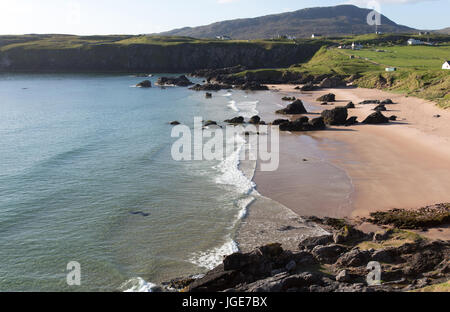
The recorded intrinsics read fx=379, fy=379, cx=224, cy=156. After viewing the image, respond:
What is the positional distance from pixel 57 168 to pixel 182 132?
17.5 m

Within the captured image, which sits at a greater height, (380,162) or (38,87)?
(38,87)

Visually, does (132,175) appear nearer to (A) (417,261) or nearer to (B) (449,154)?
(A) (417,261)

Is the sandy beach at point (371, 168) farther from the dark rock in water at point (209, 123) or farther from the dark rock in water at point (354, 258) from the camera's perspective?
the dark rock in water at point (209, 123)

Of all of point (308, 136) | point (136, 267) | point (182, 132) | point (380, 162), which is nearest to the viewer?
point (136, 267)

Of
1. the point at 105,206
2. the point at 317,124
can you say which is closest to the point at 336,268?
the point at 105,206

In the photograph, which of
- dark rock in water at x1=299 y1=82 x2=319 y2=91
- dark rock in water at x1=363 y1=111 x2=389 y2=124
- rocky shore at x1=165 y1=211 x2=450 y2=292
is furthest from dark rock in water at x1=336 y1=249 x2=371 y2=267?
dark rock in water at x1=299 y1=82 x2=319 y2=91

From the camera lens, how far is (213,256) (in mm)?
18156

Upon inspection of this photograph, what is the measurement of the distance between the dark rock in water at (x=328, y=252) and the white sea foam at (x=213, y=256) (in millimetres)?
4124

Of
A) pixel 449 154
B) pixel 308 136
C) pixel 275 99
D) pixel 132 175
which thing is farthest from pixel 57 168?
pixel 275 99

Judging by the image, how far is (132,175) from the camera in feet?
98.9

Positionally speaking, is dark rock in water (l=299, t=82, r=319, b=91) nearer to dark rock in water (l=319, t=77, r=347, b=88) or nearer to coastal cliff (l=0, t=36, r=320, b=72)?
dark rock in water (l=319, t=77, r=347, b=88)

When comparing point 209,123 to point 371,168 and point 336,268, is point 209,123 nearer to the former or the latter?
point 371,168

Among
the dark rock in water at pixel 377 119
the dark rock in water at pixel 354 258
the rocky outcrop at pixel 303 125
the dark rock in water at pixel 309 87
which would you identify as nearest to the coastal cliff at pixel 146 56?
the dark rock in water at pixel 309 87

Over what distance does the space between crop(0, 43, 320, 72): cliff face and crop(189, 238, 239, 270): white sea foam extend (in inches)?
5024
